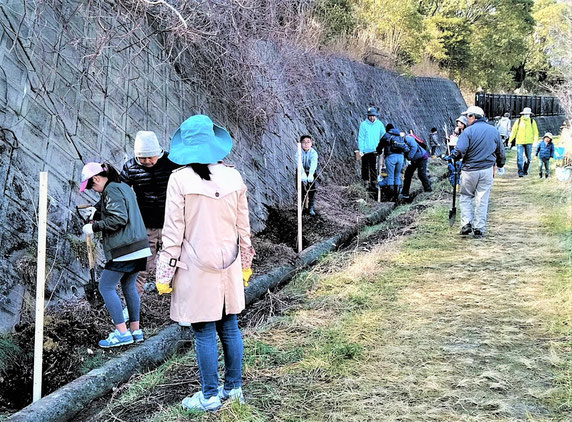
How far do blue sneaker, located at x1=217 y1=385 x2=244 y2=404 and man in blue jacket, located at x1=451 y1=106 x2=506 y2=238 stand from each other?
5871 millimetres

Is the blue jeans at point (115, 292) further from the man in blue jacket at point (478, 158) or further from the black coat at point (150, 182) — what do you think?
the man in blue jacket at point (478, 158)

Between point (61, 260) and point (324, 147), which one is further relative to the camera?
point (324, 147)

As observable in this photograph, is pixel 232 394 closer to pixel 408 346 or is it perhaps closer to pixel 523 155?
pixel 408 346

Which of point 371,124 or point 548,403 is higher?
point 371,124

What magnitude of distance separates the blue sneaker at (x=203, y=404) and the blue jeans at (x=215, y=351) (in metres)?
0.03

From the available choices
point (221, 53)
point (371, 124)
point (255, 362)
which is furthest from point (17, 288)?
point (371, 124)

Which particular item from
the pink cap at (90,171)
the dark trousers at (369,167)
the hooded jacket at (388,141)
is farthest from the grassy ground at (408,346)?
the dark trousers at (369,167)

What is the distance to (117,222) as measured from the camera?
450 cm

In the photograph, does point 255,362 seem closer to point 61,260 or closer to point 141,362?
point 141,362

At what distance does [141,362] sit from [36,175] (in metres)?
2.05

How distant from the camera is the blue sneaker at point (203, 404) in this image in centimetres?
363

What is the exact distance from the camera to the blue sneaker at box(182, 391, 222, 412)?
3.63m

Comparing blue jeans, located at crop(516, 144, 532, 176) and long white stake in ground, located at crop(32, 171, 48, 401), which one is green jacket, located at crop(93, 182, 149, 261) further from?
blue jeans, located at crop(516, 144, 532, 176)

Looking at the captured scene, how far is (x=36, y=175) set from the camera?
5.23 meters
